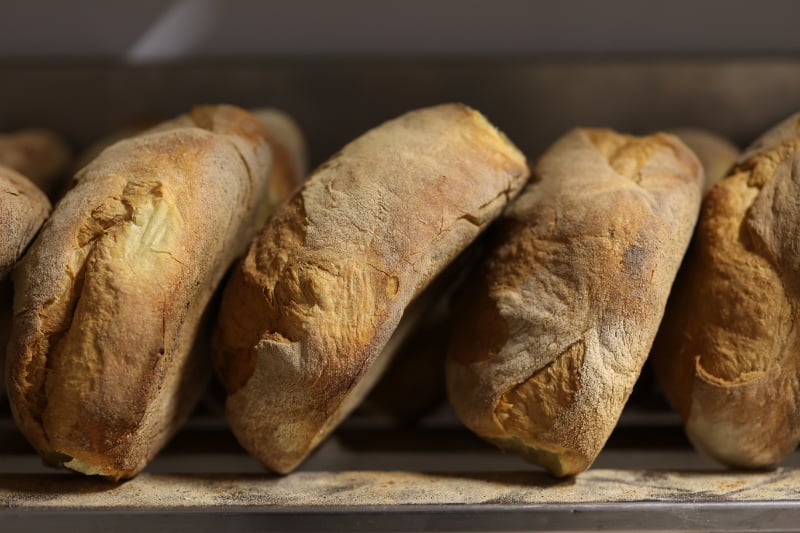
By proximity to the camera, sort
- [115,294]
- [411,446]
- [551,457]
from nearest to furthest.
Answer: [115,294], [551,457], [411,446]

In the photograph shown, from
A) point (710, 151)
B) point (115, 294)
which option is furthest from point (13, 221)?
point (710, 151)

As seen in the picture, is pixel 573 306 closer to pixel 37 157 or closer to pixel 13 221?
pixel 13 221

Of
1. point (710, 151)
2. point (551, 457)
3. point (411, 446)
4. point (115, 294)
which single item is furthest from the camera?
point (710, 151)

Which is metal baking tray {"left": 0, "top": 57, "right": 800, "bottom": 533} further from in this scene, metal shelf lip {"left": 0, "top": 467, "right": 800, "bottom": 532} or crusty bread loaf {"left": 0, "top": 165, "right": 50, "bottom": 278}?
crusty bread loaf {"left": 0, "top": 165, "right": 50, "bottom": 278}

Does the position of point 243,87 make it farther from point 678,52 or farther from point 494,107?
point 678,52

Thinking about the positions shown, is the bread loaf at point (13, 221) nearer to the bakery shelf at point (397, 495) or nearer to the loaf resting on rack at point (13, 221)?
the loaf resting on rack at point (13, 221)

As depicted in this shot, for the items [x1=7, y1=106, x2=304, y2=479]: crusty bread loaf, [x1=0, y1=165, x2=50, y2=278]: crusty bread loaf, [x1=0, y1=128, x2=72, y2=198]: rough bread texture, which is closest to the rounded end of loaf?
[x1=7, y1=106, x2=304, y2=479]: crusty bread loaf

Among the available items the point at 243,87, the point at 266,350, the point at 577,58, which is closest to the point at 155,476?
the point at 266,350
